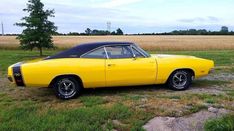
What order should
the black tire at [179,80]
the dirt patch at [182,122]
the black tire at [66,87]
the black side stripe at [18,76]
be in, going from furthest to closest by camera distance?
the black tire at [179,80] < the black tire at [66,87] < the black side stripe at [18,76] < the dirt patch at [182,122]

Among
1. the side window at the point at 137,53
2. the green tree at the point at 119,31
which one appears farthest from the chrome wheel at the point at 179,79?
the green tree at the point at 119,31

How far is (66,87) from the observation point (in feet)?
23.4

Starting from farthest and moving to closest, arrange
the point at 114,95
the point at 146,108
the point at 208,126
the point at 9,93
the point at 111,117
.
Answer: the point at 9,93
the point at 114,95
the point at 146,108
the point at 111,117
the point at 208,126

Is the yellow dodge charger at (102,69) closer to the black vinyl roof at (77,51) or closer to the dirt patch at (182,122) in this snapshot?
the black vinyl roof at (77,51)

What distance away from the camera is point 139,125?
5.29m

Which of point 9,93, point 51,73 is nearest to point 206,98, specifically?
point 51,73

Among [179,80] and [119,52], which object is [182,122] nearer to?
[179,80]

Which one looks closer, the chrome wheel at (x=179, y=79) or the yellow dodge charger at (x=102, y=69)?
the yellow dodge charger at (x=102, y=69)

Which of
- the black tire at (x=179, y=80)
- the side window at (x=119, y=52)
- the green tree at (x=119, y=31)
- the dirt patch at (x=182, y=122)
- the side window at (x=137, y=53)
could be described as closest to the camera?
the dirt patch at (x=182, y=122)

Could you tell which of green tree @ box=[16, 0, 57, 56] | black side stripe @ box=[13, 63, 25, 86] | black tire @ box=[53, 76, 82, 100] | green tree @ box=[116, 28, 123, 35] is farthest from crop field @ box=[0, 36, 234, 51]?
green tree @ box=[116, 28, 123, 35]

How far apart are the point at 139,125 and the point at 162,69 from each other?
8.47 feet

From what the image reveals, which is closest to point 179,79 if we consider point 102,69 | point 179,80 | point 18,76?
point 179,80

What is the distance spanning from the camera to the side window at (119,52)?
7.46 meters

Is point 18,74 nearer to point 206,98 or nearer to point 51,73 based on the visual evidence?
point 51,73
